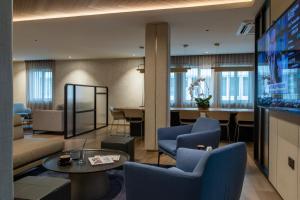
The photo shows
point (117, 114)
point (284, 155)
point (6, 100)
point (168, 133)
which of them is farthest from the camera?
point (117, 114)

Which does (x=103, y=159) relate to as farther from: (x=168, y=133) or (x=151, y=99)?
(x=151, y=99)

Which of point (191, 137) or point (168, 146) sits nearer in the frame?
point (191, 137)

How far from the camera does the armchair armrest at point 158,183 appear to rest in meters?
1.71

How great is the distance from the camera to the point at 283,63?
2232mm

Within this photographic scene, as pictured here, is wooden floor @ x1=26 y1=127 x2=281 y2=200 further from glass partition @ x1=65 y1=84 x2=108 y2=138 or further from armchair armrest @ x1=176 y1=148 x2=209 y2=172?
armchair armrest @ x1=176 y1=148 x2=209 y2=172

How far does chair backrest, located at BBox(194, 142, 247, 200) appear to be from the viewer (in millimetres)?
1729

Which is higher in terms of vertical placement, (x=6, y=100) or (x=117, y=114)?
(x=6, y=100)

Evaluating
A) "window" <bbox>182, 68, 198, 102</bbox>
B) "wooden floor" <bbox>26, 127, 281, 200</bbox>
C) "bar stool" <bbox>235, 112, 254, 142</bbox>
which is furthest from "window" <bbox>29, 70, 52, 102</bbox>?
"bar stool" <bbox>235, 112, 254, 142</bbox>

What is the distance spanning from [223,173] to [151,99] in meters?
3.09

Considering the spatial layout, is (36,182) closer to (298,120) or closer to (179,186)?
(179,186)

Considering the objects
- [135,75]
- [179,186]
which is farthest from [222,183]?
[135,75]

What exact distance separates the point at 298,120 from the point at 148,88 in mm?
2957

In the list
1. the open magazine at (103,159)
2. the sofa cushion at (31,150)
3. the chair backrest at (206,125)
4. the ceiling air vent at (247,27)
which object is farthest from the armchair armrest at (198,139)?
the ceiling air vent at (247,27)

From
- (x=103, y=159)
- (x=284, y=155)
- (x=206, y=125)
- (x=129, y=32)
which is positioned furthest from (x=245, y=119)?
(x=103, y=159)
